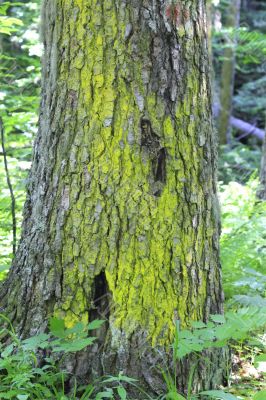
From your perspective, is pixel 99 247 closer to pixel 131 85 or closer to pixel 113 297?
pixel 113 297

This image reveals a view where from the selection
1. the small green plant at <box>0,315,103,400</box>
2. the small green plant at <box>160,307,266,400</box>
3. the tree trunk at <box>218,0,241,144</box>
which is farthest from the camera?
the tree trunk at <box>218,0,241,144</box>

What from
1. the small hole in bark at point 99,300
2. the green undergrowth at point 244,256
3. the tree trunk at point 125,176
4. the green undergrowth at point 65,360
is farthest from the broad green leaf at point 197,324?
the green undergrowth at point 244,256

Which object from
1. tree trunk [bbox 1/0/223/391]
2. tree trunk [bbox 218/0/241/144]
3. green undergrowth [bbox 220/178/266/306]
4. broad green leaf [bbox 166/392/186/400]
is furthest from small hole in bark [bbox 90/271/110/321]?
tree trunk [bbox 218/0/241/144]

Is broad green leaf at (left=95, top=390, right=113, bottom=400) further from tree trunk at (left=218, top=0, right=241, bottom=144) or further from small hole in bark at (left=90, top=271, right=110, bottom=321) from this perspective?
tree trunk at (left=218, top=0, right=241, bottom=144)

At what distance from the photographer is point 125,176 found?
254 centimetres

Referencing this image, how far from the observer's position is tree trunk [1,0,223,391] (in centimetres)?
252

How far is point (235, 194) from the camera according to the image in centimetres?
598

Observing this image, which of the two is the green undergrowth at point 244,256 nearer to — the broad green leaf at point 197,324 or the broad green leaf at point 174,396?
the broad green leaf at point 197,324

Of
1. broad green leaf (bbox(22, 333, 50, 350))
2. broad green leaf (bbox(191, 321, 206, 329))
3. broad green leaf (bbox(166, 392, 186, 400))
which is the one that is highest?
broad green leaf (bbox(191, 321, 206, 329))

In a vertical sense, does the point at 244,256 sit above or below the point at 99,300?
below

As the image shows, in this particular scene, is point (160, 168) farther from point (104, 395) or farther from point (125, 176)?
point (104, 395)

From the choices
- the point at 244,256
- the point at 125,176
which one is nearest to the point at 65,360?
the point at 125,176

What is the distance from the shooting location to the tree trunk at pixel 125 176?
252 centimetres

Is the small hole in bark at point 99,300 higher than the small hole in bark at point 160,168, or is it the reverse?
the small hole in bark at point 160,168
